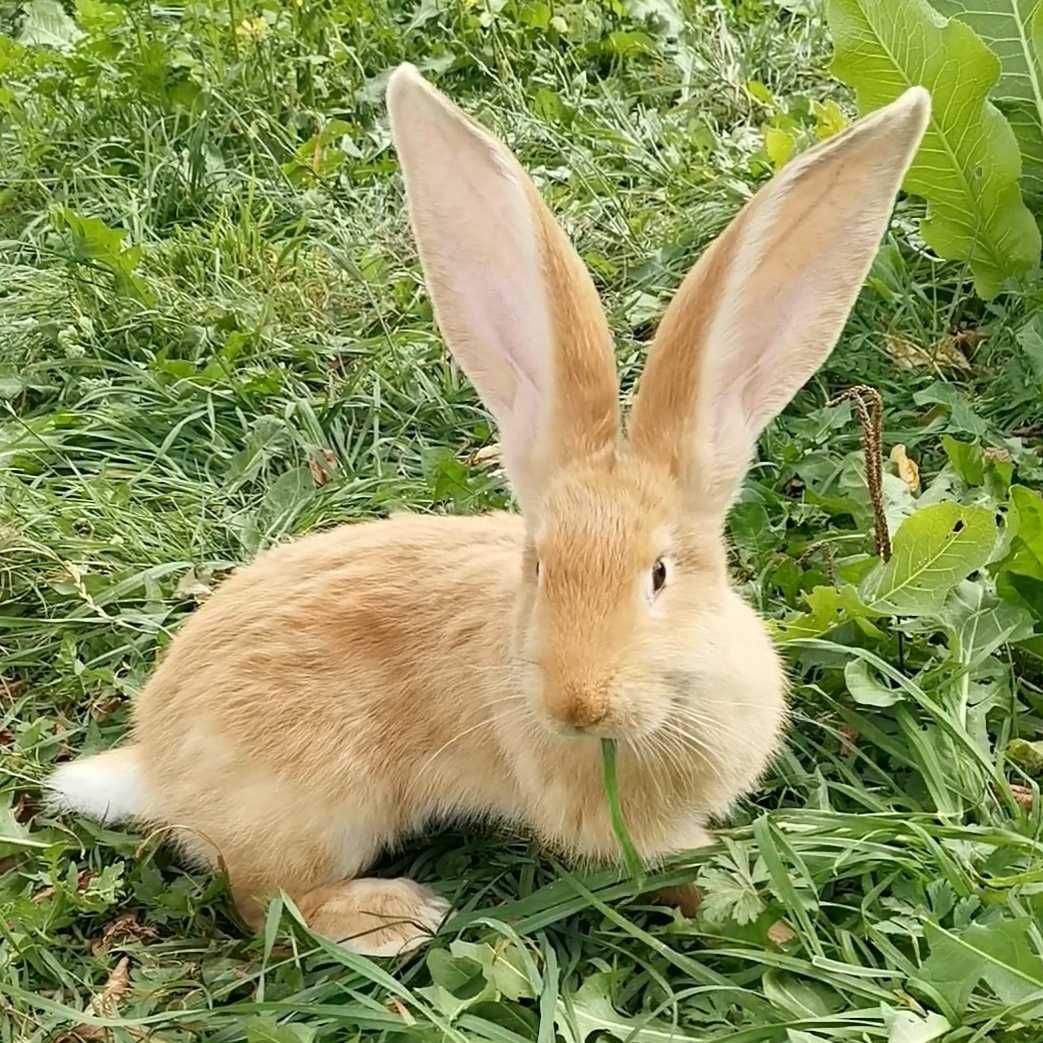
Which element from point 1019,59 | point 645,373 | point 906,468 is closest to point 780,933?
point 645,373

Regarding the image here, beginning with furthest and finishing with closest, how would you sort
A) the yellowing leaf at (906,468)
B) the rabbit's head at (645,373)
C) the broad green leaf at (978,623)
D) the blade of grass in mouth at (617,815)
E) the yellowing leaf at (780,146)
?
the yellowing leaf at (780,146), the yellowing leaf at (906,468), the broad green leaf at (978,623), the blade of grass in mouth at (617,815), the rabbit's head at (645,373)

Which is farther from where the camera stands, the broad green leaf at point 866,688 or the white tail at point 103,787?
the white tail at point 103,787

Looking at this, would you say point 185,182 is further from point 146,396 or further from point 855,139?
point 855,139

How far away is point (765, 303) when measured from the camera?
2600 millimetres

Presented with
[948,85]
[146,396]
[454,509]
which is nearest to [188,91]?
Result: [146,396]

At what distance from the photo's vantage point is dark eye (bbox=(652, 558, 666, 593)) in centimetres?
241

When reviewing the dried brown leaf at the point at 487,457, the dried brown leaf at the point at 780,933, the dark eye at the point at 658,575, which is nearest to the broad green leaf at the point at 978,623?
the dried brown leaf at the point at 780,933

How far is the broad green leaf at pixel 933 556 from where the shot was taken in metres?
3.01

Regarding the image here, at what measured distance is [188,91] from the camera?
5.14m

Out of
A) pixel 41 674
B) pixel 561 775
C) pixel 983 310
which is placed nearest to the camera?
pixel 561 775

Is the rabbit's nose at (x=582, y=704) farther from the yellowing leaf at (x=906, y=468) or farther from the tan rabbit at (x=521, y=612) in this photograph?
the yellowing leaf at (x=906, y=468)

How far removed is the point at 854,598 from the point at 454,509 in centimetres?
113

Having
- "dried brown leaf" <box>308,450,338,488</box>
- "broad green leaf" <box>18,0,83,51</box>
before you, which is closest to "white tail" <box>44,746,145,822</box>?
"dried brown leaf" <box>308,450,338,488</box>

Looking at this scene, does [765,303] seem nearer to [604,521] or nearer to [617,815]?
[604,521]
